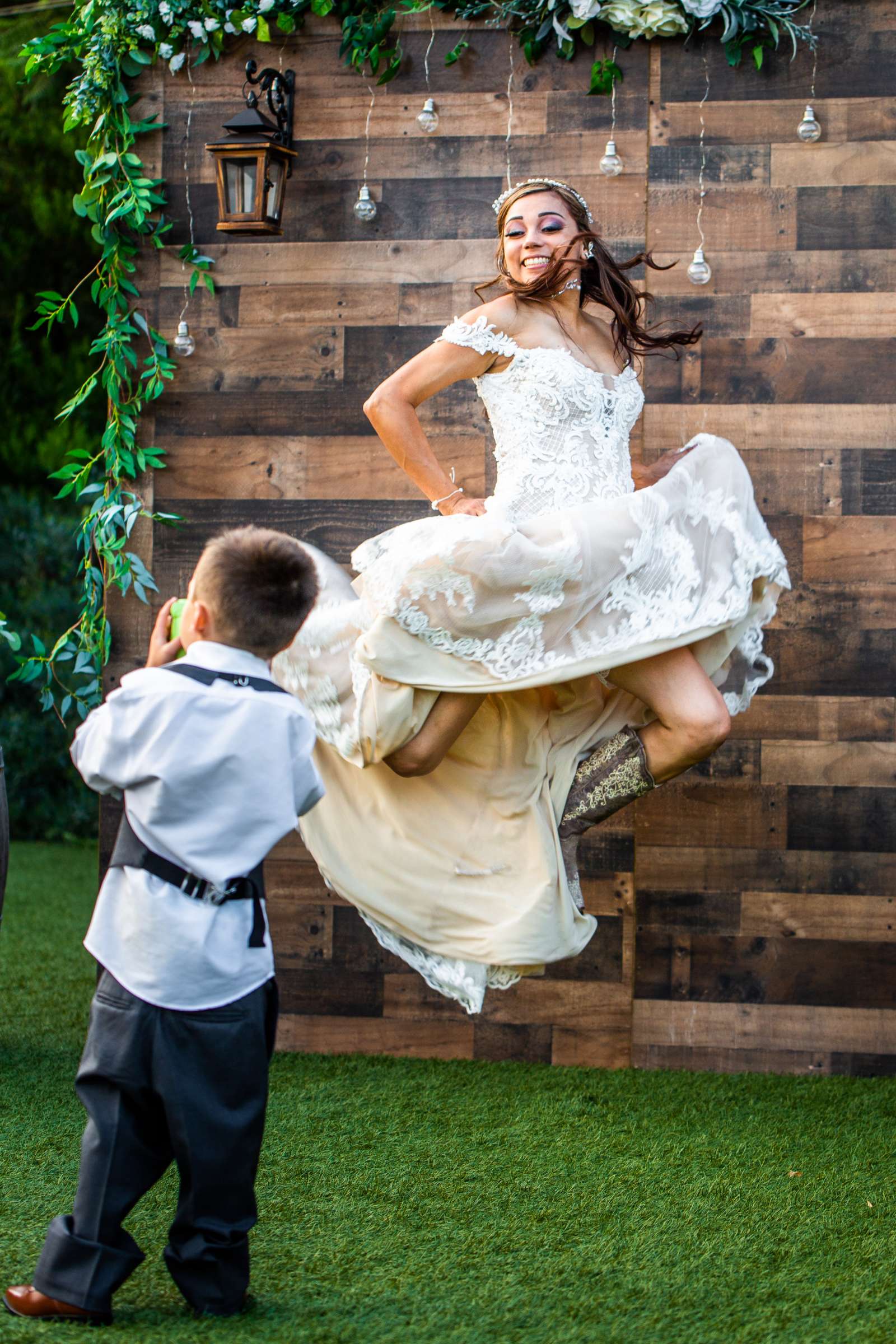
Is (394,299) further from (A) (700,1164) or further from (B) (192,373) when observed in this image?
(A) (700,1164)

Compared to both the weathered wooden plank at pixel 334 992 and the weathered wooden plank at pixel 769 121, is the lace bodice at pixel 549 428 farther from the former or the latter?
the weathered wooden plank at pixel 334 992

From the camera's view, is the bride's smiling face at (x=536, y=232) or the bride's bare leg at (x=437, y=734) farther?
the bride's smiling face at (x=536, y=232)

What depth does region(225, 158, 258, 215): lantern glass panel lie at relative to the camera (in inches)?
139

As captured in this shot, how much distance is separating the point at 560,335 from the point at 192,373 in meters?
1.21

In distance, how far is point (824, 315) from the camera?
Result: 3611mm

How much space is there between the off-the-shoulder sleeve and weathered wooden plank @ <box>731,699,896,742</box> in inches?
48.6

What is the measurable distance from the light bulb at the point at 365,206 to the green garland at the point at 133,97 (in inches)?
12.6

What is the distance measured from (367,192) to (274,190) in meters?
0.26

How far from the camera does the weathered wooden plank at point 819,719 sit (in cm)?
362

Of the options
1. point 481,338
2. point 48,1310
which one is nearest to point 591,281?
point 481,338

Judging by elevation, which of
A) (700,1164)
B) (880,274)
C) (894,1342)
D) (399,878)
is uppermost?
(880,274)

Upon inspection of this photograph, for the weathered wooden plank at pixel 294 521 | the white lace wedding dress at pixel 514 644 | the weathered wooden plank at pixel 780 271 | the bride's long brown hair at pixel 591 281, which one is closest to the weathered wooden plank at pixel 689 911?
the white lace wedding dress at pixel 514 644

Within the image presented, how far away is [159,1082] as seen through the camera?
6.51 feet

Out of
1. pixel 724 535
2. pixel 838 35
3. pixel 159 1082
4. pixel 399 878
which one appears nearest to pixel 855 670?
pixel 724 535
